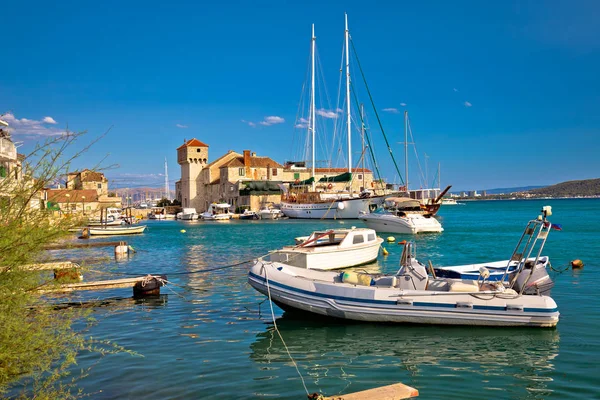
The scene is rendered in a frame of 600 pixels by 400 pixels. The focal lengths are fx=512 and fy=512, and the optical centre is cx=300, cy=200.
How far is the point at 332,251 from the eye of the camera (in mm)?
23281

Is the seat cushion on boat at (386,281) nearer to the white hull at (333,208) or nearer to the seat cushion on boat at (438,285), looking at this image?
the seat cushion on boat at (438,285)

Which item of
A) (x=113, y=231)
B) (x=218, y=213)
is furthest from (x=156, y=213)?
(x=113, y=231)

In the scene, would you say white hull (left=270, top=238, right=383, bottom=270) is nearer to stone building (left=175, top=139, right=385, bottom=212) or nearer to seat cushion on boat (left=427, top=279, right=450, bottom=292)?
seat cushion on boat (left=427, top=279, right=450, bottom=292)

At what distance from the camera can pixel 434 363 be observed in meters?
10.6

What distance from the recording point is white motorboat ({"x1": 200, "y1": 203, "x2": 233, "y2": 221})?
290ft

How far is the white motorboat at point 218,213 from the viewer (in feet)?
290

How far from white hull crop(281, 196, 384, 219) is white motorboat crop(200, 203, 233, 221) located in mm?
10443

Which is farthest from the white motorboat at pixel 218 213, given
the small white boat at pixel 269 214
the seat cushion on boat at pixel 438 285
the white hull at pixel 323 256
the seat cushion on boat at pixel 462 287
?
the seat cushion on boat at pixel 462 287

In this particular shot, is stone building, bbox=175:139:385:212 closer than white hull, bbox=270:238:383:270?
No

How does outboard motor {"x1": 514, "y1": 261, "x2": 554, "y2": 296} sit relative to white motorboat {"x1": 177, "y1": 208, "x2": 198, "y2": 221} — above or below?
below

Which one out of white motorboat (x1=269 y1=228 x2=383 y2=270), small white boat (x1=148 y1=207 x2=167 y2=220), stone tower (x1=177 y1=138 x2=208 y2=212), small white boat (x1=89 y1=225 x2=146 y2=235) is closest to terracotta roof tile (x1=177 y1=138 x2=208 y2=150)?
stone tower (x1=177 y1=138 x2=208 y2=212)

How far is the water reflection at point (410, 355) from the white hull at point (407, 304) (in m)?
0.28

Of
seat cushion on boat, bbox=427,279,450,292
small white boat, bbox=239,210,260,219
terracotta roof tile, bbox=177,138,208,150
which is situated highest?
terracotta roof tile, bbox=177,138,208,150

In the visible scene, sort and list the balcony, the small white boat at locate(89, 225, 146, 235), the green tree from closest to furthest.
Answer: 1. the green tree
2. the balcony
3. the small white boat at locate(89, 225, 146, 235)
